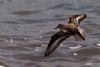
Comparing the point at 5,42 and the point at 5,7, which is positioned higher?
the point at 5,7

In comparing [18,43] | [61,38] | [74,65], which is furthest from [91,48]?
[61,38]

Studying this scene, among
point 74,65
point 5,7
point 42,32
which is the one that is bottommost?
point 74,65

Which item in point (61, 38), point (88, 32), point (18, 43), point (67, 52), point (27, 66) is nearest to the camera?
point (61, 38)

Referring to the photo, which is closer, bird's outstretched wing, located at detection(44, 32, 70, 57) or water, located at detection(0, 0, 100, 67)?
bird's outstretched wing, located at detection(44, 32, 70, 57)

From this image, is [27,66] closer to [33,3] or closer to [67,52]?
[67,52]

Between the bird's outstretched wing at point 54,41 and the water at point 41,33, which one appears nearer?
the bird's outstretched wing at point 54,41

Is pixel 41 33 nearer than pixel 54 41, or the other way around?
pixel 54 41

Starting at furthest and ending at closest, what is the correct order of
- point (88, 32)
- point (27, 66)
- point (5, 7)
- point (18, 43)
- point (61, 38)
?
point (5, 7), point (88, 32), point (18, 43), point (27, 66), point (61, 38)

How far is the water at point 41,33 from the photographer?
6914 millimetres

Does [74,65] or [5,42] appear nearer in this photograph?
[74,65]

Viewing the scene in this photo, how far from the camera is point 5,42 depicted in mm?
7910

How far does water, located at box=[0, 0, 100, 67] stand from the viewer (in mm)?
6914

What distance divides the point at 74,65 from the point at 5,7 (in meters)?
4.53

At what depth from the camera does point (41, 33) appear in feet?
28.3
